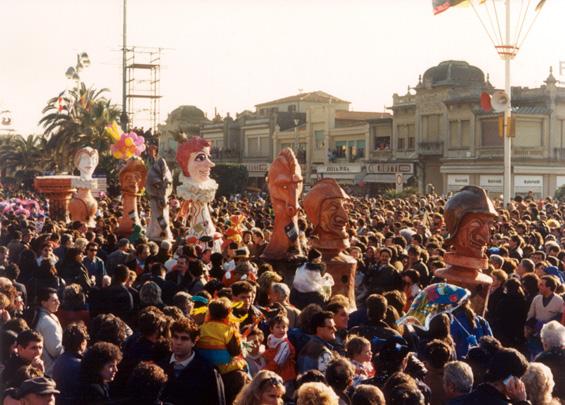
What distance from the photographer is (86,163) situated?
2178 centimetres

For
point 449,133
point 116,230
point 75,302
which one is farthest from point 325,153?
point 75,302

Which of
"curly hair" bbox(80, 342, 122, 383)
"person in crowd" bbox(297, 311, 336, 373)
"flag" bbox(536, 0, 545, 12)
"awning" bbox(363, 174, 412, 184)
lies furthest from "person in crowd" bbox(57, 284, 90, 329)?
"awning" bbox(363, 174, 412, 184)

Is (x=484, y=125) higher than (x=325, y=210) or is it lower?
higher

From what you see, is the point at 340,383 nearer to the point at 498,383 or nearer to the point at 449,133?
the point at 498,383

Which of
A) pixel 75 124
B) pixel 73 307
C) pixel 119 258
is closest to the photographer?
pixel 73 307

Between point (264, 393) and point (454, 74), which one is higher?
point (454, 74)

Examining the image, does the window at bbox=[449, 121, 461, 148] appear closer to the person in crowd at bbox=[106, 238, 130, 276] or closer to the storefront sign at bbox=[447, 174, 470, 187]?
the storefront sign at bbox=[447, 174, 470, 187]

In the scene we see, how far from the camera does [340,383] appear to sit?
5348 millimetres

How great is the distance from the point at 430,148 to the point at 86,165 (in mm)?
30192

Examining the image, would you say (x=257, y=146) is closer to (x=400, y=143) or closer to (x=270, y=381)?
(x=400, y=143)

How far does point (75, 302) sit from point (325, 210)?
4668 mm

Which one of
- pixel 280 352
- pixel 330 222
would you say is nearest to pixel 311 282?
pixel 330 222

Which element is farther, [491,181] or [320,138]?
[320,138]

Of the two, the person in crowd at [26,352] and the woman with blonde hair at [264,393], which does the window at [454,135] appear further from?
the woman with blonde hair at [264,393]
